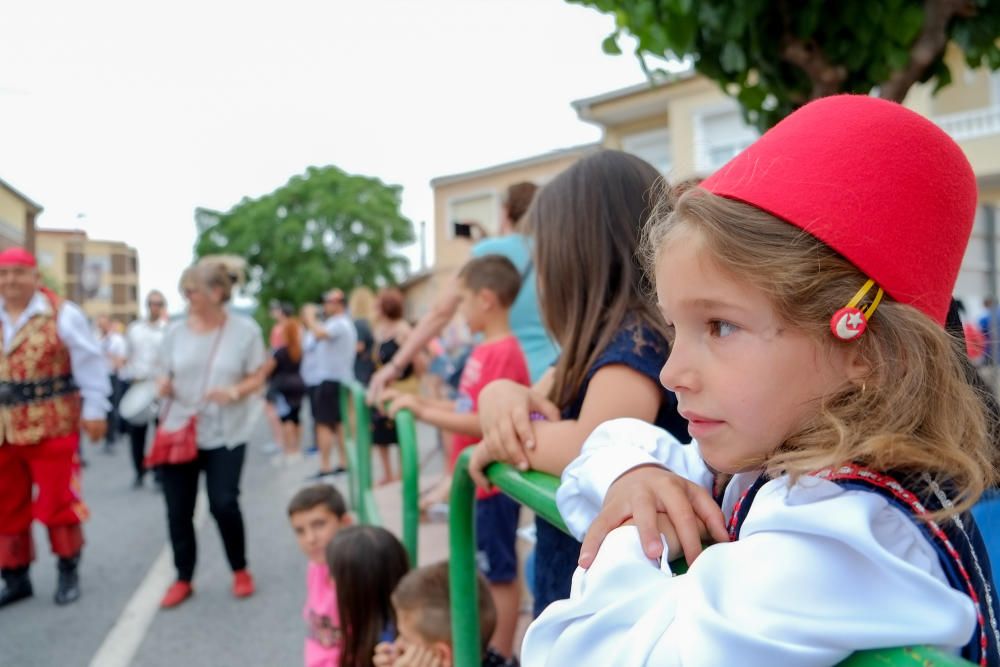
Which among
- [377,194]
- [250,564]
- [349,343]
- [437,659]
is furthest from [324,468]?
[377,194]

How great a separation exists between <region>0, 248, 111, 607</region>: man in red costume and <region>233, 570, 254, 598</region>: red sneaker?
0.87 meters

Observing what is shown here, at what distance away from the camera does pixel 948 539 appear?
74 centimetres

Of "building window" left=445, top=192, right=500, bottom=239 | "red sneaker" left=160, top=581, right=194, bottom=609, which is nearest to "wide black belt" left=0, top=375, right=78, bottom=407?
"red sneaker" left=160, top=581, right=194, bottom=609

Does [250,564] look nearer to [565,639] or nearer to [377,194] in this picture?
[565,639]

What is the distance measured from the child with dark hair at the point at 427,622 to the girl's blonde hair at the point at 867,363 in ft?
4.61

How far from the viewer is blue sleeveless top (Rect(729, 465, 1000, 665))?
72 centimetres

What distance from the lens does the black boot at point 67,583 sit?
14.8 feet

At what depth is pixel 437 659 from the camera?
2.07m

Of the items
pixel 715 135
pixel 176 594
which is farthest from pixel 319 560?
pixel 715 135

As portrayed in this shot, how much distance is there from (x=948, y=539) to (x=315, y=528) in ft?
9.08

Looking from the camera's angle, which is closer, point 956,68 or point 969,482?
point 969,482

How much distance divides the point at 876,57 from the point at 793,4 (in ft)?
1.18

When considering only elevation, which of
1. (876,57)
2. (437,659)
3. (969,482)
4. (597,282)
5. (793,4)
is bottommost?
(437,659)

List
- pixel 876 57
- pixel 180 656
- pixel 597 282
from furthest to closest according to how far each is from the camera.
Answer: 1. pixel 180 656
2. pixel 876 57
3. pixel 597 282
